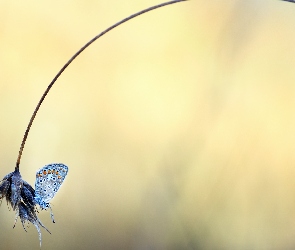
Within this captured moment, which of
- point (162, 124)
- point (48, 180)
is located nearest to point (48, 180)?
point (48, 180)

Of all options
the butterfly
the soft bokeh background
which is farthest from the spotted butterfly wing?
the soft bokeh background

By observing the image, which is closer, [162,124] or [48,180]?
[48,180]

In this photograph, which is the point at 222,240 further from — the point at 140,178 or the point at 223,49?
the point at 223,49

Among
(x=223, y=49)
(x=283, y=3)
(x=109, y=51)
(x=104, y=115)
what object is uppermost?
(x=283, y=3)

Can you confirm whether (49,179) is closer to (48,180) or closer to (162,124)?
(48,180)

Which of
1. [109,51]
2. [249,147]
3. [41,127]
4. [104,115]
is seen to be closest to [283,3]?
[249,147]

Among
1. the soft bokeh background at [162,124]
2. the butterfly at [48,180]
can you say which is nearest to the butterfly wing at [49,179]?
the butterfly at [48,180]

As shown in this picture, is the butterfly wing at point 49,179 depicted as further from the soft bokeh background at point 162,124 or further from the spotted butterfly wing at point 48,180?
the soft bokeh background at point 162,124
